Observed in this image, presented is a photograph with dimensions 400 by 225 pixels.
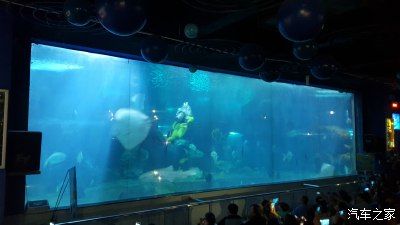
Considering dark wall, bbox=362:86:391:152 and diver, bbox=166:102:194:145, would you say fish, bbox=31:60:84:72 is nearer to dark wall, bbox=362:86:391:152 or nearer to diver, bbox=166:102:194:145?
diver, bbox=166:102:194:145

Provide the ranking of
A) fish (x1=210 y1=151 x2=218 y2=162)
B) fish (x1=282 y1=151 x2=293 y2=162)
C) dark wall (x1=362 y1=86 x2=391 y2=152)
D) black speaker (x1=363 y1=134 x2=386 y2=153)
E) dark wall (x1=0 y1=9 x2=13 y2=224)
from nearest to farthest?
dark wall (x1=0 y1=9 x2=13 y2=224) → black speaker (x1=363 y1=134 x2=386 y2=153) → dark wall (x1=362 y1=86 x2=391 y2=152) → fish (x1=210 y1=151 x2=218 y2=162) → fish (x1=282 y1=151 x2=293 y2=162)

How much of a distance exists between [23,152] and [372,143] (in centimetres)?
906

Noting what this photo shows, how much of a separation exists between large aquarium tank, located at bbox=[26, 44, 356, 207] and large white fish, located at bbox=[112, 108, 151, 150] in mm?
43

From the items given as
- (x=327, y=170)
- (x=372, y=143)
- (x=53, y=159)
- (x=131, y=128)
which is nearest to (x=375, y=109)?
(x=372, y=143)

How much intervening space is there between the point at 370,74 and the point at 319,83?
1357 mm

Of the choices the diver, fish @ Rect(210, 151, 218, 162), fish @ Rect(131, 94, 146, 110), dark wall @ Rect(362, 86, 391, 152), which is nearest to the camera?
dark wall @ Rect(362, 86, 391, 152)

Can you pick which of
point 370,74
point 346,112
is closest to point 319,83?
point 370,74

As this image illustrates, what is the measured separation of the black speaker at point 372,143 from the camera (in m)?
9.40

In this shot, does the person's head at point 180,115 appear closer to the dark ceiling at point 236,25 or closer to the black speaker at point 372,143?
the dark ceiling at point 236,25

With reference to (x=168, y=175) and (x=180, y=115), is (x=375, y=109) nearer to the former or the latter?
(x=180, y=115)

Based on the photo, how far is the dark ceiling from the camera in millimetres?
4379

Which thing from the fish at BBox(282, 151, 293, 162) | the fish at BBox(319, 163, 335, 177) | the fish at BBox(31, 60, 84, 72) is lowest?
the fish at BBox(319, 163, 335, 177)

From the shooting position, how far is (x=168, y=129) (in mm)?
10898

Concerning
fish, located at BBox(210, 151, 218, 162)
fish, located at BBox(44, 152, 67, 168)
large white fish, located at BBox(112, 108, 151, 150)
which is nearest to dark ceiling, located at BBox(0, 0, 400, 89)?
large white fish, located at BBox(112, 108, 151, 150)
